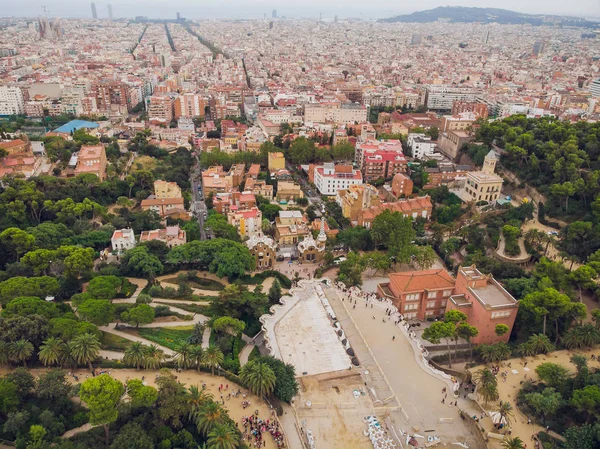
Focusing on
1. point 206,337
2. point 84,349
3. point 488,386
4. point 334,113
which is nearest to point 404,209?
point 206,337

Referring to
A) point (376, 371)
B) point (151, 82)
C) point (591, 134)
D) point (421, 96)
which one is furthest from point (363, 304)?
point (151, 82)

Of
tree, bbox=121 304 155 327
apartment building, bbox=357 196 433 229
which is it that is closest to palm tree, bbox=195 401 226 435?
tree, bbox=121 304 155 327

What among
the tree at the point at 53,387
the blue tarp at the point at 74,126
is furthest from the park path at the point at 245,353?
the blue tarp at the point at 74,126

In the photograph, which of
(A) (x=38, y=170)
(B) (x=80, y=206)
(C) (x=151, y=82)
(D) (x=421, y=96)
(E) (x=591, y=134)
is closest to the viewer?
(B) (x=80, y=206)

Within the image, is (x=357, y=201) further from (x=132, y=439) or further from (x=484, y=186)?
(x=132, y=439)

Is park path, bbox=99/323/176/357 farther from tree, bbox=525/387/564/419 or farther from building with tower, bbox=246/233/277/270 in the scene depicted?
tree, bbox=525/387/564/419

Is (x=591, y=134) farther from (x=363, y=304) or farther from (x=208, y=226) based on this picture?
(x=208, y=226)
